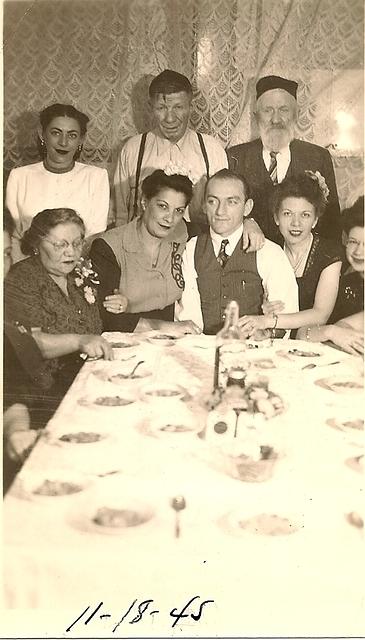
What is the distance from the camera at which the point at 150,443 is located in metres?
1.73

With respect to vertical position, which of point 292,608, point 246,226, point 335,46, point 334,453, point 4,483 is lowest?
point 292,608

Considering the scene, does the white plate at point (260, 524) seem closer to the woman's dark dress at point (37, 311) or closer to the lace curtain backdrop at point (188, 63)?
the woman's dark dress at point (37, 311)

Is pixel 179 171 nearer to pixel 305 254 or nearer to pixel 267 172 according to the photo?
pixel 267 172

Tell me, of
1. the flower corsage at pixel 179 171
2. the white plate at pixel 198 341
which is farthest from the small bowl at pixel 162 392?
the flower corsage at pixel 179 171

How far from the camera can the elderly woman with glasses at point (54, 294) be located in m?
1.93

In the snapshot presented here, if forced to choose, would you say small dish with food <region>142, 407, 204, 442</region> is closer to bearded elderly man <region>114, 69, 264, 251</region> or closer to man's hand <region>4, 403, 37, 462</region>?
man's hand <region>4, 403, 37, 462</region>

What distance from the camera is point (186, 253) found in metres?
1.99

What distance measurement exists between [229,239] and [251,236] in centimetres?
6

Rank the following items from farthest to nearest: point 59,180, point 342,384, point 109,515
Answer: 1. point 59,180
2. point 342,384
3. point 109,515

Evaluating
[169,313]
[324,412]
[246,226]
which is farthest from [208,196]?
[324,412]

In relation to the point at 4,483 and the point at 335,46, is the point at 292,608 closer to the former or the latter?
the point at 4,483

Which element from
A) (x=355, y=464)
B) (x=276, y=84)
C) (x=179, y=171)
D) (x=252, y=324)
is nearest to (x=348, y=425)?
(x=355, y=464)

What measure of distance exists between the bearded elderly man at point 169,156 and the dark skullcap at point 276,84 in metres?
0.19

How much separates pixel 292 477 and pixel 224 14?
1.22 m
